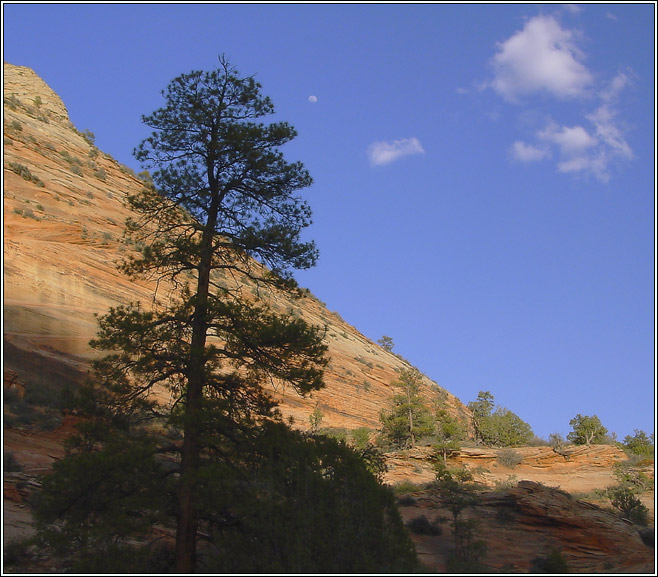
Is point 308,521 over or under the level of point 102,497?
under

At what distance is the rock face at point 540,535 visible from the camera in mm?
14234

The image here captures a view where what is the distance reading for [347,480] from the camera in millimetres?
11375

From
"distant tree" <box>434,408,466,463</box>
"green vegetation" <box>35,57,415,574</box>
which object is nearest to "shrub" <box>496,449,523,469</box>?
"distant tree" <box>434,408,466,463</box>

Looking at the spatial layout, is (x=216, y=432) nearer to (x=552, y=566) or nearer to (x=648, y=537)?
(x=552, y=566)

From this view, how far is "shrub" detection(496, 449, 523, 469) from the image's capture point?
29.5 metres

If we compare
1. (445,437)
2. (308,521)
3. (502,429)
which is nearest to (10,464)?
(308,521)

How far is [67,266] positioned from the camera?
29.5 metres

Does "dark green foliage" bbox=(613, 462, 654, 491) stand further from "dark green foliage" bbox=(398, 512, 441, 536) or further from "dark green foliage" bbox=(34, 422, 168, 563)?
"dark green foliage" bbox=(34, 422, 168, 563)

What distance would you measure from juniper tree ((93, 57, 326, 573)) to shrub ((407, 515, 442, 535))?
745 centimetres

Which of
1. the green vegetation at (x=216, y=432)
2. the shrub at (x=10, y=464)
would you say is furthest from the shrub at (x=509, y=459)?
the shrub at (x=10, y=464)

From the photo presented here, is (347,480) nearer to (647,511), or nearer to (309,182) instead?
(309,182)

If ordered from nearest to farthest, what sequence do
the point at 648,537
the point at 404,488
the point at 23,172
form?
the point at 648,537, the point at 404,488, the point at 23,172

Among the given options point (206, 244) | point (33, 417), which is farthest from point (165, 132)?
point (33, 417)

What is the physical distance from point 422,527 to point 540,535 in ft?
10.6
